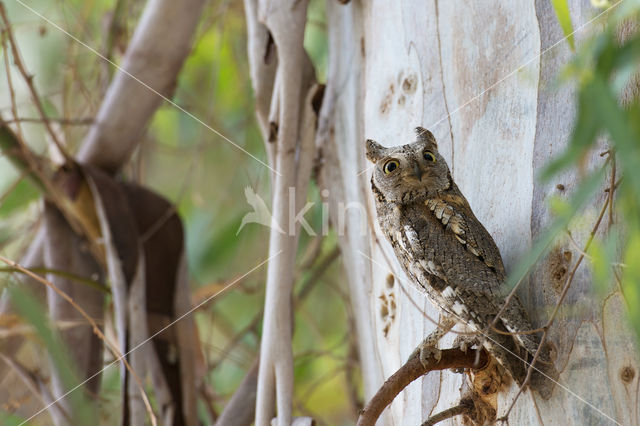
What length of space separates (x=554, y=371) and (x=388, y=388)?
211 mm

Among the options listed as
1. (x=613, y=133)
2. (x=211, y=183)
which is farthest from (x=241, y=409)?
(x=211, y=183)

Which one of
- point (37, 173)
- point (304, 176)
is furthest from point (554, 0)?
point (37, 173)

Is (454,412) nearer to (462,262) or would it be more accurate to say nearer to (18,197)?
(462,262)

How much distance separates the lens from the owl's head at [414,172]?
1.04 meters

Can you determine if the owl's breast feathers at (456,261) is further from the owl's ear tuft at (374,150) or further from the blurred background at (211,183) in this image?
the blurred background at (211,183)

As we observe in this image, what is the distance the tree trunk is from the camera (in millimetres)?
840

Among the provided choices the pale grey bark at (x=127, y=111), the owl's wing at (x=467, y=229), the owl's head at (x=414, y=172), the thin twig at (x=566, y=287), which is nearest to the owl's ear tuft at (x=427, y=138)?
the owl's head at (x=414, y=172)

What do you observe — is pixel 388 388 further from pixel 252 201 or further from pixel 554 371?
pixel 252 201

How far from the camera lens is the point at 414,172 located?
104 centimetres

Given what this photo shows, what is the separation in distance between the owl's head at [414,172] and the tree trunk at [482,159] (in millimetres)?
65

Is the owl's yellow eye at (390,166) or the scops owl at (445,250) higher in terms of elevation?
the owl's yellow eye at (390,166)

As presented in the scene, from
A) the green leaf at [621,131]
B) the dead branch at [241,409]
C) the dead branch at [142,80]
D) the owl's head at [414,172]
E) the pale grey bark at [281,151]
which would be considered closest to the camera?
the green leaf at [621,131]

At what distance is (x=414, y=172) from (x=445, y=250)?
0.47 feet

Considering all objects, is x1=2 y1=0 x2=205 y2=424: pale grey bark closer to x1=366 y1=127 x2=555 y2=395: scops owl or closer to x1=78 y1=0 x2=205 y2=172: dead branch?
x1=78 y1=0 x2=205 y2=172: dead branch
